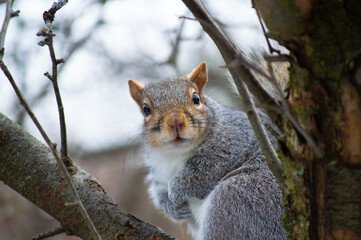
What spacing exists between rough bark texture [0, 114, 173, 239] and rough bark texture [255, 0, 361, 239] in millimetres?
777

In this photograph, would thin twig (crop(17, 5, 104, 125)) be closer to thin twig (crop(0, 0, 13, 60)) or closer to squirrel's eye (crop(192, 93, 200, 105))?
squirrel's eye (crop(192, 93, 200, 105))

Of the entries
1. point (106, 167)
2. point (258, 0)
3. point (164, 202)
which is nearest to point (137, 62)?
point (106, 167)

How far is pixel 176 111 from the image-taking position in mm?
2207

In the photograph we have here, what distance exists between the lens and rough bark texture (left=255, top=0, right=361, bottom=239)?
0.92 meters

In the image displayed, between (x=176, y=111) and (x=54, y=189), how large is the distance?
0.79m

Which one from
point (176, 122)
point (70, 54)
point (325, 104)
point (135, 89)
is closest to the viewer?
point (325, 104)

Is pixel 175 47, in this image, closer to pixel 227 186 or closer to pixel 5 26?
pixel 227 186

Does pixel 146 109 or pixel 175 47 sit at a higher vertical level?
pixel 146 109

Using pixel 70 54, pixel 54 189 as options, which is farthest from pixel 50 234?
pixel 70 54

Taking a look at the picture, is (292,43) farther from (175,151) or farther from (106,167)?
(106,167)

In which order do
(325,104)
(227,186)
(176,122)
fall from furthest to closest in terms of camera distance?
(176,122)
(227,186)
(325,104)

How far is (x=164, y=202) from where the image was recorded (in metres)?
2.48

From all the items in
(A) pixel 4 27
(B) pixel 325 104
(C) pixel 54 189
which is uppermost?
(A) pixel 4 27

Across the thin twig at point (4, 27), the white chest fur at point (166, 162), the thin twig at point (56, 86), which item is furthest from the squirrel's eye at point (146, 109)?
the thin twig at point (4, 27)
